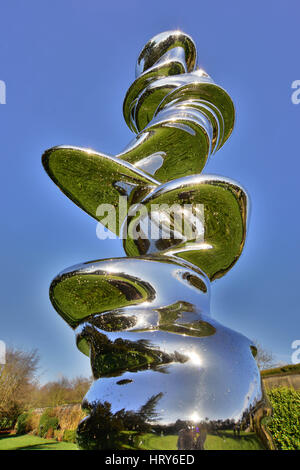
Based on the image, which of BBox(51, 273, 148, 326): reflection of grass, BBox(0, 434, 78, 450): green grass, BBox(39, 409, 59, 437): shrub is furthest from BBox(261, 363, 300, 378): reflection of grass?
BBox(39, 409, 59, 437): shrub

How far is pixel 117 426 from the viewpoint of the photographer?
28.3 inches

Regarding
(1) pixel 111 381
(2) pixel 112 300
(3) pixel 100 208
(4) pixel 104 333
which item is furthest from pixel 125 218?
(1) pixel 111 381

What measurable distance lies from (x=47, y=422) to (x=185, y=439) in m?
21.5

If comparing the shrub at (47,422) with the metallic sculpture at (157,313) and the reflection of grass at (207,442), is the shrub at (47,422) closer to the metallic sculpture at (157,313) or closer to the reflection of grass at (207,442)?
the metallic sculpture at (157,313)

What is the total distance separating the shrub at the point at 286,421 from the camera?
14.1 ft

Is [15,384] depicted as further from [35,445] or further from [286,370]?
[286,370]

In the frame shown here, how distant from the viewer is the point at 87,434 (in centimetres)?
76

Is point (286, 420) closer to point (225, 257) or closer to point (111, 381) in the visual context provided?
point (225, 257)

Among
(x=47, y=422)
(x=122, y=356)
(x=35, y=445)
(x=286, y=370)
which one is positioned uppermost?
(x=286, y=370)

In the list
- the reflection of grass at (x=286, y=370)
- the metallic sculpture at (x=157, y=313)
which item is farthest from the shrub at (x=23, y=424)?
the metallic sculpture at (x=157, y=313)

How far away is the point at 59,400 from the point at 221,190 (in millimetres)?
27967

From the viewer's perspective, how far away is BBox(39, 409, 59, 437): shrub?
1803 cm

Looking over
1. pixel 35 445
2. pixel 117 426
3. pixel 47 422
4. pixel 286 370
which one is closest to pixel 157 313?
pixel 117 426

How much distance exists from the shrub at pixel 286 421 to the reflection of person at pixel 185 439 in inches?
170
